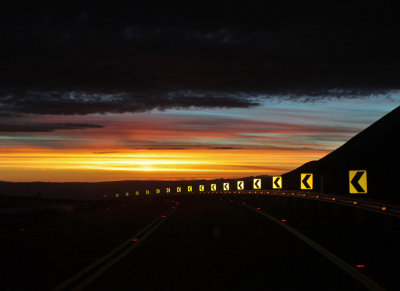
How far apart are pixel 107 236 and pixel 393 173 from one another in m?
103

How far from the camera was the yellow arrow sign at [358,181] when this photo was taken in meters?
22.7

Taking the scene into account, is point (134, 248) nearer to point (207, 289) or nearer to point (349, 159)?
point (207, 289)

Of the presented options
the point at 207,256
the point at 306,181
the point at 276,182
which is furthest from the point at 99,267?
the point at 276,182

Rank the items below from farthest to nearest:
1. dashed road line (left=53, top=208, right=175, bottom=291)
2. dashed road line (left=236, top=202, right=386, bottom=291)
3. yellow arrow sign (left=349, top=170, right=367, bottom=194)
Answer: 1. yellow arrow sign (left=349, top=170, right=367, bottom=194)
2. dashed road line (left=53, top=208, right=175, bottom=291)
3. dashed road line (left=236, top=202, right=386, bottom=291)

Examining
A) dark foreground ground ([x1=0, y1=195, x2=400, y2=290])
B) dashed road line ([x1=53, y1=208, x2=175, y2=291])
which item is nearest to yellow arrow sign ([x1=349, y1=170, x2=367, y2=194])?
dark foreground ground ([x1=0, y1=195, x2=400, y2=290])

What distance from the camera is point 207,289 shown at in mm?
9531

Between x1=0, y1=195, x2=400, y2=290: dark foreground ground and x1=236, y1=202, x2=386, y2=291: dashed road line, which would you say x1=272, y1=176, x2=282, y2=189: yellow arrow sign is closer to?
x1=0, y1=195, x2=400, y2=290: dark foreground ground

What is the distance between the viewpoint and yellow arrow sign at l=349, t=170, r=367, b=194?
74.3 feet

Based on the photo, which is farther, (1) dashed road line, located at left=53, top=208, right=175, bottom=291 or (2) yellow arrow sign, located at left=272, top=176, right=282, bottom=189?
(2) yellow arrow sign, located at left=272, top=176, right=282, bottom=189

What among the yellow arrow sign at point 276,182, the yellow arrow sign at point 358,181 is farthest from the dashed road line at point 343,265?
the yellow arrow sign at point 276,182

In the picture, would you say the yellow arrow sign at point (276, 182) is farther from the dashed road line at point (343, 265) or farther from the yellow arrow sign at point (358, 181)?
the dashed road line at point (343, 265)

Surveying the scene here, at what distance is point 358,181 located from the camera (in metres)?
22.8

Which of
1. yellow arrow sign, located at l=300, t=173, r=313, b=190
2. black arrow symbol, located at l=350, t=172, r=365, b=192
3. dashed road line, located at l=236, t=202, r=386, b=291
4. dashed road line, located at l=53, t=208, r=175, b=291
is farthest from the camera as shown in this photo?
yellow arrow sign, located at l=300, t=173, r=313, b=190

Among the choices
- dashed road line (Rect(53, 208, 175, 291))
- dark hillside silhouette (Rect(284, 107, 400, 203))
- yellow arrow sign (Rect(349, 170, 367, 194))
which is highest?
dark hillside silhouette (Rect(284, 107, 400, 203))
